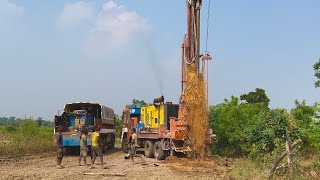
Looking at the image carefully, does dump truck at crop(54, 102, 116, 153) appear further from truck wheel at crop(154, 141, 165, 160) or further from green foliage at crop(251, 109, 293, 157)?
green foliage at crop(251, 109, 293, 157)

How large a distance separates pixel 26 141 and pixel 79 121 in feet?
16.9

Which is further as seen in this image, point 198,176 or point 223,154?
point 223,154

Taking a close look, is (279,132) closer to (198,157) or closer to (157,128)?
(198,157)

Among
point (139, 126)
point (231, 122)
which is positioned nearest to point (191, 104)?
point (231, 122)

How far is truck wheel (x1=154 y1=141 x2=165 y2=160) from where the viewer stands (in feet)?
72.2

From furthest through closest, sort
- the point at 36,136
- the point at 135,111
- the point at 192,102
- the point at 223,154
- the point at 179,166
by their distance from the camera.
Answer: the point at 36,136
the point at 135,111
the point at 223,154
the point at 192,102
the point at 179,166

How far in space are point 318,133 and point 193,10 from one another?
30.2ft

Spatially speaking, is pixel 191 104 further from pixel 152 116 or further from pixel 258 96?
pixel 258 96

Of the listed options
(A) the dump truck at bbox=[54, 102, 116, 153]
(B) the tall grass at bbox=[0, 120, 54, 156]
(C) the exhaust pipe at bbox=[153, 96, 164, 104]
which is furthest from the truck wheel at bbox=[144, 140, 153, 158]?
(B) the tall grass at bbox=[0, 120, 54, 156]

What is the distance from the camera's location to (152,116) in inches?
952

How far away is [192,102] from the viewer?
19891 millimetres

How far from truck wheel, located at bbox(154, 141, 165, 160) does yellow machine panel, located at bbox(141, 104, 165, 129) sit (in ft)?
3.66

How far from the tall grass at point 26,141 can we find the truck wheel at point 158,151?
10.3m

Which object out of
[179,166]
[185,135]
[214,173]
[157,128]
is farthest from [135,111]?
[214,173]
